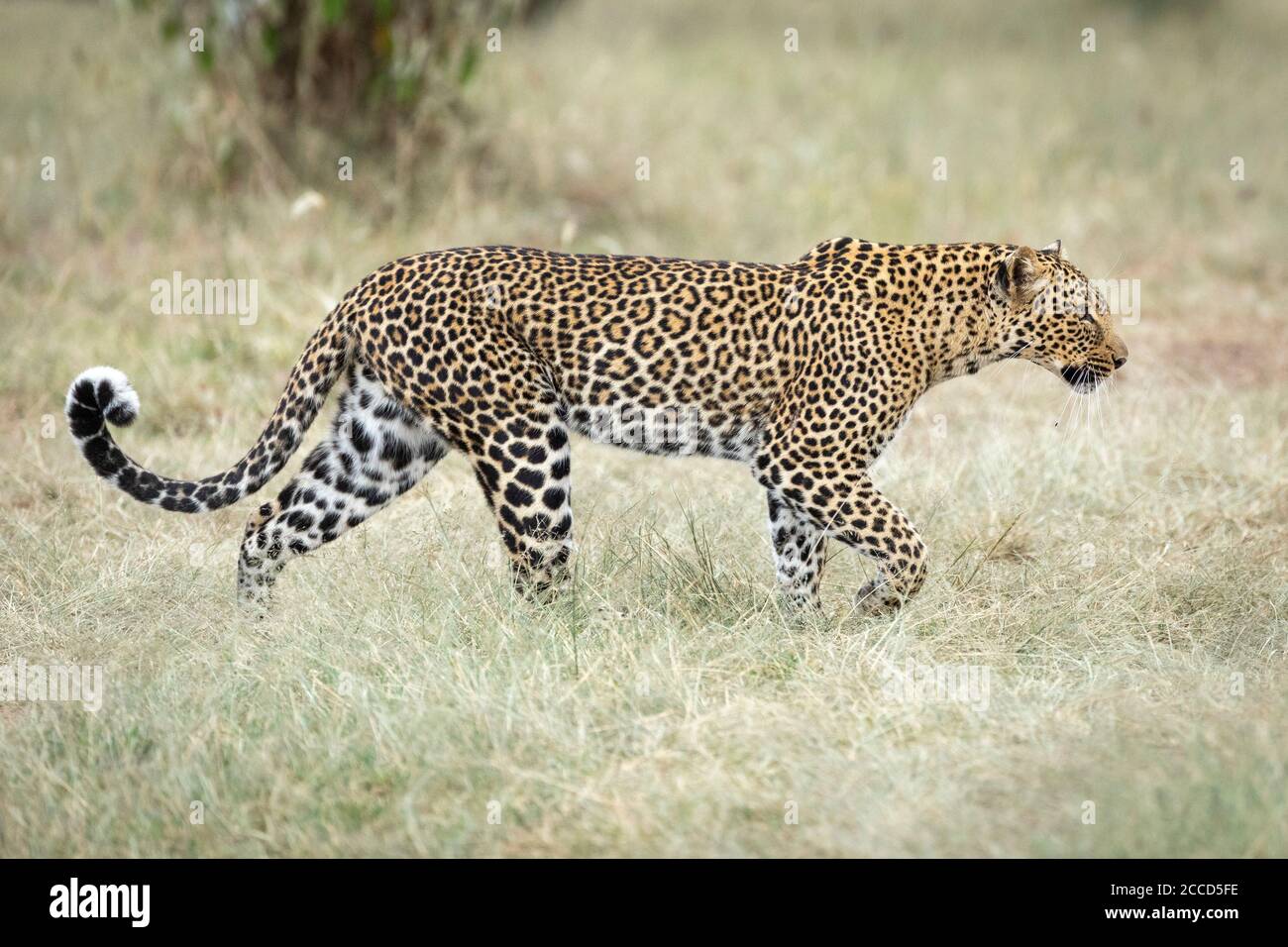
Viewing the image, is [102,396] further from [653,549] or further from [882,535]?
[882,535]

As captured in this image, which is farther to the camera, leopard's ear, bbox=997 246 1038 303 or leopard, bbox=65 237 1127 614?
leopard's ear, bbox=997 246 1038 303

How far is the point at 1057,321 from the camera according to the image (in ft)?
20.1

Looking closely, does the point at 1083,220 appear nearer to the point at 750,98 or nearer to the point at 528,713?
the point at 750,98

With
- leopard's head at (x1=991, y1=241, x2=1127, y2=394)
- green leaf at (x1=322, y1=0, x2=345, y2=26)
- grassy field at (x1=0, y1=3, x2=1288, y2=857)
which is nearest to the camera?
grassy field at (x1=0, y1=3, x2=1288, y2=857)

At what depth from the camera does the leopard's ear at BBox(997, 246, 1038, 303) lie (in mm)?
6000

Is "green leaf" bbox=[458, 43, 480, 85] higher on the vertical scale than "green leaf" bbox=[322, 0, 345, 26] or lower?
lower

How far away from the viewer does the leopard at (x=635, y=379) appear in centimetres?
587

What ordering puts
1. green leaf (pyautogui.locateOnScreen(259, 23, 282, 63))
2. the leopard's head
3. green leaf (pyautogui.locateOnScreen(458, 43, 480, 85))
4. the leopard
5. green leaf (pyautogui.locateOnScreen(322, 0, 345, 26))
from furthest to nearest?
green leaf (pyautogui.locateOnScreen(259, 23, 282, 63))
green leaf (pyautogui.locateOnScreen(458, 43, 480, 85))
green leaf (pyautogui.locateOnScreen(322, 0, 345, 26))
the leopard's head
the leopard

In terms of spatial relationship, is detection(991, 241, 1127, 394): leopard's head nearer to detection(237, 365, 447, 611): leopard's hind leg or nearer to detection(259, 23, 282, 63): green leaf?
detection(237, 365, 447, 611): leopard's hind leg

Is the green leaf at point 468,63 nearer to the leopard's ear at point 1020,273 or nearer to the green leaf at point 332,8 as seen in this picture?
the green leaf at point 332,8

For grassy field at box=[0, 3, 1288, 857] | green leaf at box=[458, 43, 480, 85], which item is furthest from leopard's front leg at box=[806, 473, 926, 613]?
green leaf at box=[458, 43, 480, 85]

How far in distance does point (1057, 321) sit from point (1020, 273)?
246 mm

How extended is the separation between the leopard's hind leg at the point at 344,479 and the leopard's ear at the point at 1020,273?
7.22ft

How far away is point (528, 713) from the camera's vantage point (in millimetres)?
5082
